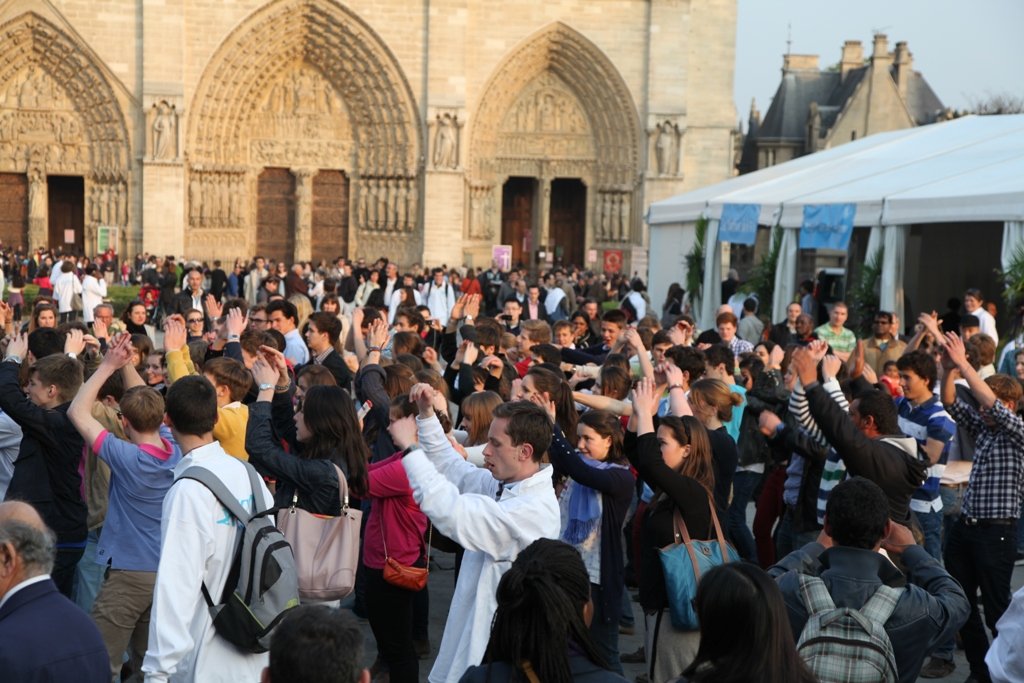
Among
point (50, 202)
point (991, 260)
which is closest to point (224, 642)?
point (991, 260)

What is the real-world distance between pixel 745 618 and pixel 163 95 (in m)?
28.3

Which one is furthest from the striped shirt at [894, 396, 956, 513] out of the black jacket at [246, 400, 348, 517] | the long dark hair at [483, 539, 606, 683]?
the long dark hair at [483, 539, 606, 683]

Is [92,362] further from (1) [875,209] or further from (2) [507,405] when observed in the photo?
(1) [875,209]

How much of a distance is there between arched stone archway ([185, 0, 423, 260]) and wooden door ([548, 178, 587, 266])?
14.3 ft

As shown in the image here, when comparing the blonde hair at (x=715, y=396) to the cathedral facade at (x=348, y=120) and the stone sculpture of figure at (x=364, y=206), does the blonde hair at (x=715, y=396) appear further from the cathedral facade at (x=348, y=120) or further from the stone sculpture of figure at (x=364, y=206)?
the stone sculpture of figure at (x=364, y=206)

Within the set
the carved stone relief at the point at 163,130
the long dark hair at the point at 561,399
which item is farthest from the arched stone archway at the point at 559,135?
the long dark hair at the point at 561,399

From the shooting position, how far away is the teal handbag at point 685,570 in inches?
168

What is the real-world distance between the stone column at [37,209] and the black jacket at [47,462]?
27270 mm

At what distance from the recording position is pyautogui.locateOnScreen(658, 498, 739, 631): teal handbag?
14.0ft

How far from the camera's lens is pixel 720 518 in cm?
496

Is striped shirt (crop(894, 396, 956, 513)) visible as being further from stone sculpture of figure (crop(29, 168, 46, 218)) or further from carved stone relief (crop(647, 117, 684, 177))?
stone sculpture of figure (crop(29, 168, 46, 218))

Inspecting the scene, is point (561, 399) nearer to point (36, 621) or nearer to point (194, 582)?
point (194, 582)

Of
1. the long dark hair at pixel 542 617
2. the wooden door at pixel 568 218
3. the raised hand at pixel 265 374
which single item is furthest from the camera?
the wooden door at pixel 568 218

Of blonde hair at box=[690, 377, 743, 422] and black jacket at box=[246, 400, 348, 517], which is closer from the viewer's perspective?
black jacket at box=[246, 400, 348, 517]
